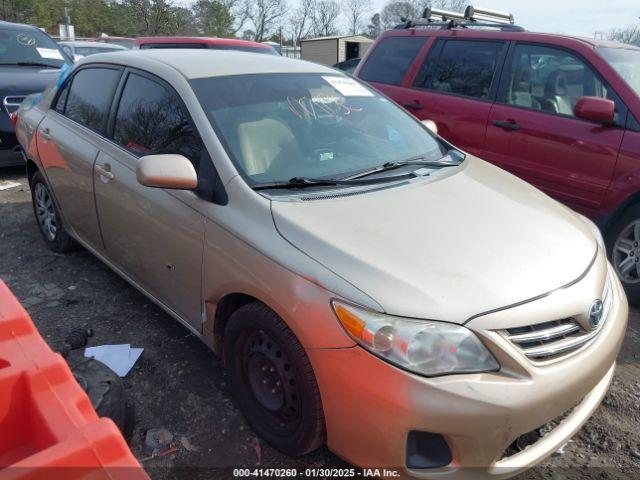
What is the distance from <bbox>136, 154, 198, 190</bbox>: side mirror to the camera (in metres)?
2.35

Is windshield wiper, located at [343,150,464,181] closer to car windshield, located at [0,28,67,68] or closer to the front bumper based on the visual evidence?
the front bumper

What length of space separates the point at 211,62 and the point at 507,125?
2.61 meters

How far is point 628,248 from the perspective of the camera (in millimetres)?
3842

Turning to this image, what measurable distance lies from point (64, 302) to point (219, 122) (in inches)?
74.4

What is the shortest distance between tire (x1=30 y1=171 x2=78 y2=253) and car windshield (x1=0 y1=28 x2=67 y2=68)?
3.54m

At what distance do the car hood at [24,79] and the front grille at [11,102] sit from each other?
0.17ft

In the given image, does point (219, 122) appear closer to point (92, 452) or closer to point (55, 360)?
point (55, 360)

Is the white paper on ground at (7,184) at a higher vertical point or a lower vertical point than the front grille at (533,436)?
lower

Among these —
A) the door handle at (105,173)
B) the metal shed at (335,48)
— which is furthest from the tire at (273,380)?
the metal shed at (335,48)

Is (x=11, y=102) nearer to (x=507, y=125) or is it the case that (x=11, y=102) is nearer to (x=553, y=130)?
(x=507, y=125)

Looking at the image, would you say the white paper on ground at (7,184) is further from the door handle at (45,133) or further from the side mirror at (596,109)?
the side mirror at (596,109)

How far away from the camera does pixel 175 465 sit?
2262 millimetres

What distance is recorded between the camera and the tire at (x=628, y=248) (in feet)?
12.3

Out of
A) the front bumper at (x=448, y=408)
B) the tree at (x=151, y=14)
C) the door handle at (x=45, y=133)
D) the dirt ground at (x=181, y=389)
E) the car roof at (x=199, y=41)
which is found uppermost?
the tree at (x=151, y=14)
